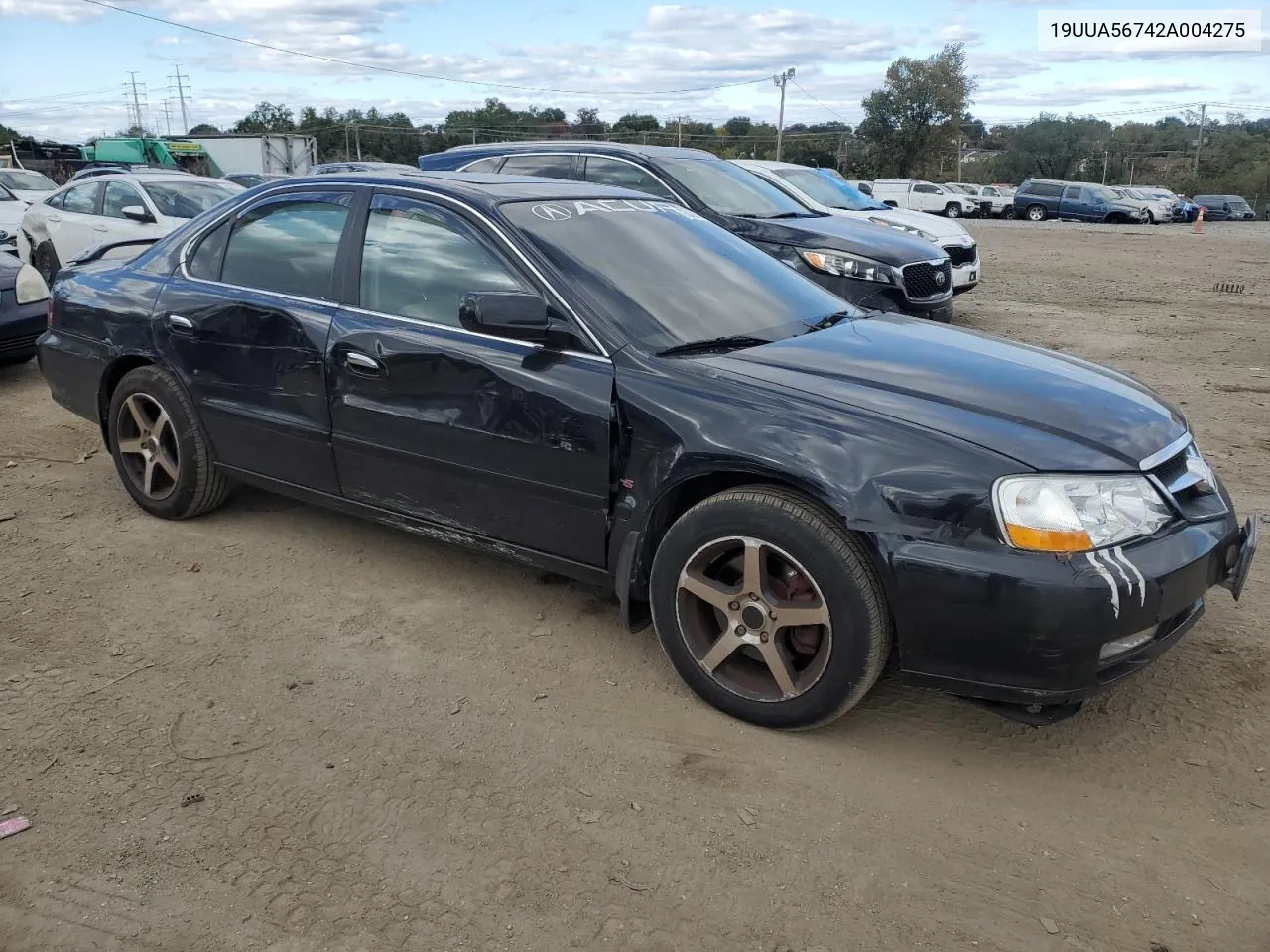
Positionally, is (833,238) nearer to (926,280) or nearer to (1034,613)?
(926,280)

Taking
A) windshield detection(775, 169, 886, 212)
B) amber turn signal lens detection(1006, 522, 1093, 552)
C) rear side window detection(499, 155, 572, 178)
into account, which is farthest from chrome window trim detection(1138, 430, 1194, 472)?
windshield detection(775, 169, 886, 212)

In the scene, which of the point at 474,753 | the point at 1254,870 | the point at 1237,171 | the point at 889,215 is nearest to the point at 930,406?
the point at 1254,870

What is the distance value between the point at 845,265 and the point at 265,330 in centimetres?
520

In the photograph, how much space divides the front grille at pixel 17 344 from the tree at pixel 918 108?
61.9 m

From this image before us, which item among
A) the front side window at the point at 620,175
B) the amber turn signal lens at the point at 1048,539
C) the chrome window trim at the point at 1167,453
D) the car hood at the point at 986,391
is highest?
the front side window at the point at 620,175

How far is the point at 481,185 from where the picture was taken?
152 inches

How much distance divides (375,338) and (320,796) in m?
1.68

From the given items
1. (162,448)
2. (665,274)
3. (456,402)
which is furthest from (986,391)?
(162,448)

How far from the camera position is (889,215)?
11.9 m

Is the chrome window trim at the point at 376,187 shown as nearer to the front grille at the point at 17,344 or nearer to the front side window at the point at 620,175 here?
the front grille at the point at 17,344

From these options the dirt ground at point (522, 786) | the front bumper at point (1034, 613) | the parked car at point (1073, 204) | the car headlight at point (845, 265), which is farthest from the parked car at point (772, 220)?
the parked car at point (1073, 204)

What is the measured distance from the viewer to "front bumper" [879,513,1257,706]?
2.59m

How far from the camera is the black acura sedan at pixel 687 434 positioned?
269cm

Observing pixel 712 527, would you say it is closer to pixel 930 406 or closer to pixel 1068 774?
pixel 930 406
